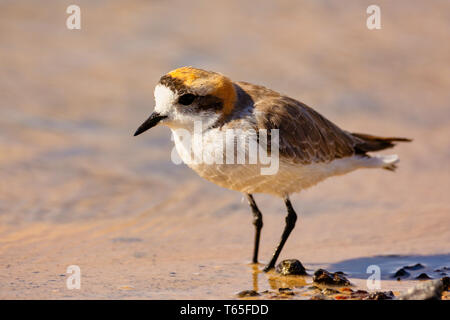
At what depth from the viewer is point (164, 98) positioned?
5.99 meters

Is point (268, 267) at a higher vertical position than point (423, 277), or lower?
higher

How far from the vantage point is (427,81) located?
1132cm

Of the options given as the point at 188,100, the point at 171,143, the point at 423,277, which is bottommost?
the point at 423,277

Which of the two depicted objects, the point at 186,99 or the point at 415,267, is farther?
the point at 415,267

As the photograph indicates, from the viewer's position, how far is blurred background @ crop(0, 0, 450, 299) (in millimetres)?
6738

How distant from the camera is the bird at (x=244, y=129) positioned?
5984 millimetres

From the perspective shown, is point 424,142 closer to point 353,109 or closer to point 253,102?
point 353,109

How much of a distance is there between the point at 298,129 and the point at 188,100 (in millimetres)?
1142

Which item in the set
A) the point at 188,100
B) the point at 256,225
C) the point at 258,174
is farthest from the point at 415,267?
the point at 188,100

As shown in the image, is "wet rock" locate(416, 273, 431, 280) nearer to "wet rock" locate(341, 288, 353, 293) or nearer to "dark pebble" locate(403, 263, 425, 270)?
"dark pebble" locate(403, 263, 425, 270)

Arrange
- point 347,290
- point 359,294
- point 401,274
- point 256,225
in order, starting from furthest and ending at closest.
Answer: point 256,225, point 401,274, point 347,290, point 359,294

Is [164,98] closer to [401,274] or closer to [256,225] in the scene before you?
[256,225]

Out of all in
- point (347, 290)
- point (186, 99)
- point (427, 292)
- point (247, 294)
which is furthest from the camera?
point (186, 99)
